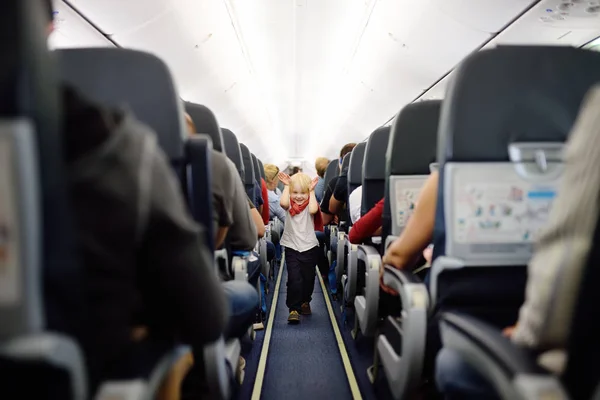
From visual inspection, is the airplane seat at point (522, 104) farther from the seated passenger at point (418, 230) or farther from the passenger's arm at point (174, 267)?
the passenger's arm at point (174, 267)

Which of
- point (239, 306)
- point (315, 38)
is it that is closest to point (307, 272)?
point (239, 306)

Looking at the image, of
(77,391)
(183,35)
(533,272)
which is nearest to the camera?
(77,391)

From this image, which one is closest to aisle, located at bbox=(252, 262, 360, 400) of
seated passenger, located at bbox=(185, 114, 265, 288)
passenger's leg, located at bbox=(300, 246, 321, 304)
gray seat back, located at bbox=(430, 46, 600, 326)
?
passenger's leg, located at bbox=(300, 246, 321, 304)

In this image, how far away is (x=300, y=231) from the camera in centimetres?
462

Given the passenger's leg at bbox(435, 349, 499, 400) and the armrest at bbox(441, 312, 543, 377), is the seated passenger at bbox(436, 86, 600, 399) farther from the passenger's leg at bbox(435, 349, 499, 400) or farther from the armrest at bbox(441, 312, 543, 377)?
the passenger's leg at bbox(435, 349, 499, 400)

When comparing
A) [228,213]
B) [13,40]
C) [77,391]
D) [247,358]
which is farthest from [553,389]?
[247,358]

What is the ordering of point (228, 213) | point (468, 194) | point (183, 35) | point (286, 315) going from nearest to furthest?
1. point (468, 194)
2. point (228, 213)
3. point (286, 315)
4. point (183, 35)

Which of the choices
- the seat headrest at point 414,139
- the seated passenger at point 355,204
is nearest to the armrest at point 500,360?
the seat headrest at point 414,139

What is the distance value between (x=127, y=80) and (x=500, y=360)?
4.81 feet

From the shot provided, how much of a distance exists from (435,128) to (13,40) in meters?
2.12

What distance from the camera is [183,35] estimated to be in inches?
228

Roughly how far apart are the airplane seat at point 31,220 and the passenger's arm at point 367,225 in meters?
2.50

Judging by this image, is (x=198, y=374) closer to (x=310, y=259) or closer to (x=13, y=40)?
(x=13, y=40)

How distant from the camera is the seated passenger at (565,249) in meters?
0.95
